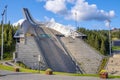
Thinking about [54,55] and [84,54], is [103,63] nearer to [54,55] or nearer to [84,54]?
[84,54]

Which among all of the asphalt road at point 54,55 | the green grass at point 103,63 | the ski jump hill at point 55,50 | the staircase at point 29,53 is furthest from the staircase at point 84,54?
the staircase at point 29,53

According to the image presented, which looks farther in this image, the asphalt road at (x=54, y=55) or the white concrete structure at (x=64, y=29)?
the white concrete structure at (x=64, y=29)

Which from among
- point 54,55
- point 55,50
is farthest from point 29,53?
point 55,50

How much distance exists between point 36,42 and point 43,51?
317cm

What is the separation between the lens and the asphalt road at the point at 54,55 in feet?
226

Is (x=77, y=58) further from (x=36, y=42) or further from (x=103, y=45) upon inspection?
(x=103, y=45)

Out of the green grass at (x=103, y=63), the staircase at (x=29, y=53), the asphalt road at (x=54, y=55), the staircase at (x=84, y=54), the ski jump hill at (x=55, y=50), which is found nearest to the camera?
the staircase at (x=29, y=53)

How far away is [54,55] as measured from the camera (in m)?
73.0

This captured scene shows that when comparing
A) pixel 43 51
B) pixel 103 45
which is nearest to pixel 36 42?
pixel 43 51

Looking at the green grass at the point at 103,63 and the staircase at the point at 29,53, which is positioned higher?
the staircase at the point at 29,53

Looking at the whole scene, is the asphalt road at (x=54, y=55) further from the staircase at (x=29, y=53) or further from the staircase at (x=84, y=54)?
the staircase at (x=29, y=53)

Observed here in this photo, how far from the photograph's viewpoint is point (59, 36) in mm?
84562

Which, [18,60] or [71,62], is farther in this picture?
[71,62]

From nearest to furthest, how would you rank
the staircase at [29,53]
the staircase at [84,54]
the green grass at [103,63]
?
the staircase at [29,53], the green grass at [103,63], the staircase at [84,54]
